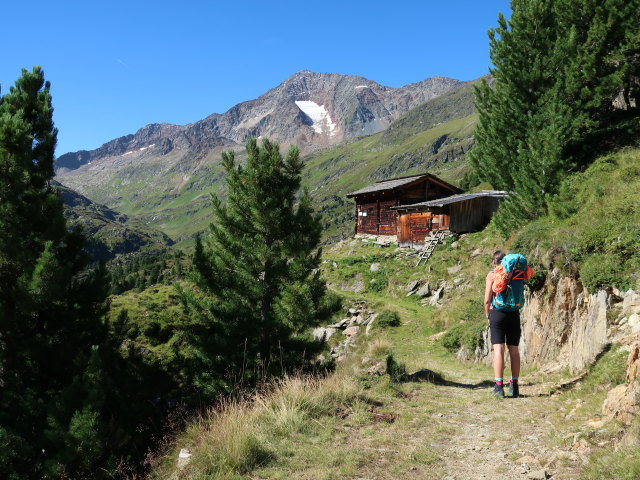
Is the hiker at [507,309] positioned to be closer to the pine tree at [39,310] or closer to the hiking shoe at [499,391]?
the hiking shoe at [499,391]

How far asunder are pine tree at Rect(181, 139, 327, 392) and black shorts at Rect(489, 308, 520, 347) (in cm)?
530

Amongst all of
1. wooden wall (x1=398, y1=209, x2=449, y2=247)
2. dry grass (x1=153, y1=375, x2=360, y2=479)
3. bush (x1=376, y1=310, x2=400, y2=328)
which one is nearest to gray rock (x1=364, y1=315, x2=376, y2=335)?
bush (x1=376, y1=310, x2=400, y2=328)

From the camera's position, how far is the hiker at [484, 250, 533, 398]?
7.01 meters

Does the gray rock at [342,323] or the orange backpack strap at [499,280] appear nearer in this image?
the orange backpack strap at [499,280]

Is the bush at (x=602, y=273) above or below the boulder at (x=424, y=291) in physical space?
above

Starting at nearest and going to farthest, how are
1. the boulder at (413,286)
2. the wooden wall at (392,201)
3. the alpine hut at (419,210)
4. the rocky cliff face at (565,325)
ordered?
the rocky cliff face at (565,325) → the boulder at (413,286) → the alpine hut at (419,210) → the wooden wall at (392,201)

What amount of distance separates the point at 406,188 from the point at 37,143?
29406mm

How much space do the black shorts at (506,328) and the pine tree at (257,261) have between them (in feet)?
17.4

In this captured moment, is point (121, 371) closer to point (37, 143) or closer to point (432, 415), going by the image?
point (37, 143)

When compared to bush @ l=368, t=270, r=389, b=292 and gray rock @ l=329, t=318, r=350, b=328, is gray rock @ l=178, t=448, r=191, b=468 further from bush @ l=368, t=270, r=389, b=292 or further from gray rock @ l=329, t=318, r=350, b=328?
bush @ l=368, t=270, r=389, b=292

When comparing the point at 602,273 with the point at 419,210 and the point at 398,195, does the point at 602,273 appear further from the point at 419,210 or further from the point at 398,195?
the point at 398,195

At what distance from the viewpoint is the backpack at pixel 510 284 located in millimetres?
7016

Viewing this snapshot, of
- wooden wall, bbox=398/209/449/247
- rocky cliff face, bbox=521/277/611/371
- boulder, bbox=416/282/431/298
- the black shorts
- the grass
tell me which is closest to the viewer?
the black shorts

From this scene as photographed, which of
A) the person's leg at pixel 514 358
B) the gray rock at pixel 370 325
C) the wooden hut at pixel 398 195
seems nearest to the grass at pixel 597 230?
the person's leg at pixel 514 358
